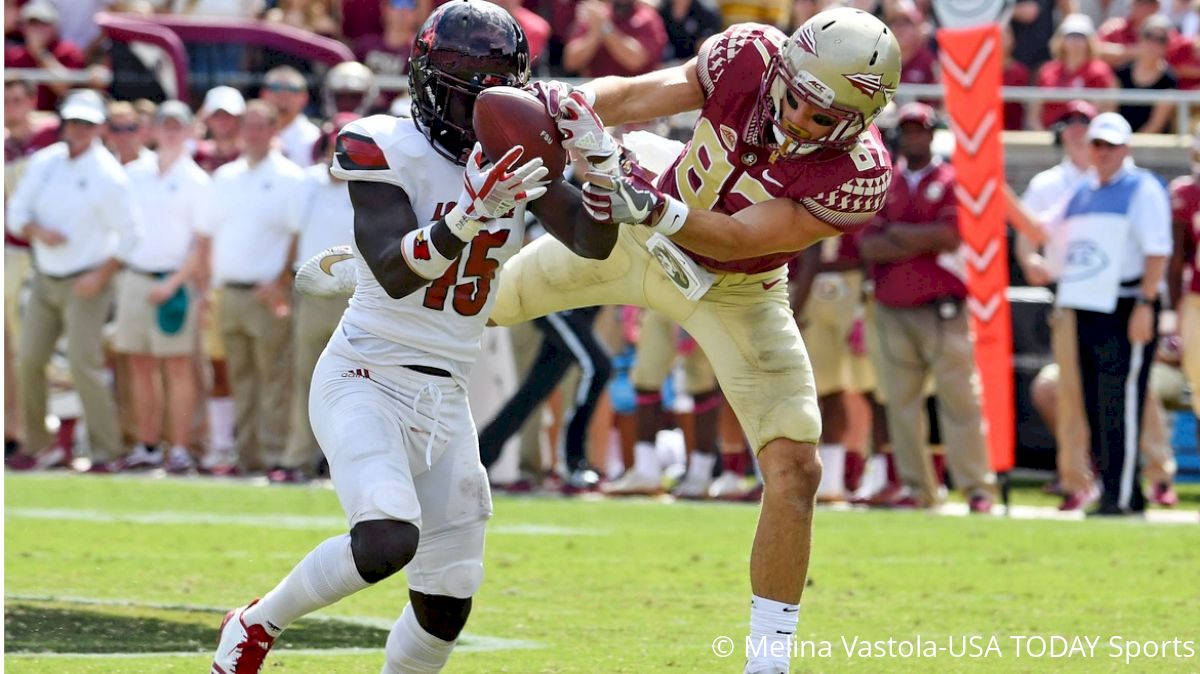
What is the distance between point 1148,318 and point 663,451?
3.63 meters

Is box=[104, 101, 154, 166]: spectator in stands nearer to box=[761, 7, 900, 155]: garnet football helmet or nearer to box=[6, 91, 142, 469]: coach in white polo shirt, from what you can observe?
box=[6, 91, 142, 469]: coach in white polo shirt

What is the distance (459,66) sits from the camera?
442 centimetres

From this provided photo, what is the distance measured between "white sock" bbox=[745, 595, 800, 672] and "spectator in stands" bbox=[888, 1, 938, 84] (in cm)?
781

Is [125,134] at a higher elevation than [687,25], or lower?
lower

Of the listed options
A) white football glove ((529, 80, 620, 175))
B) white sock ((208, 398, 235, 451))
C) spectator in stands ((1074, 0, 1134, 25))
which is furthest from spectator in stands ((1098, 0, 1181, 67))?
white football glove ((529, 80, 620, 175))

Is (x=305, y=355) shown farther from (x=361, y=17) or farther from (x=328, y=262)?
(x=328, y=262)

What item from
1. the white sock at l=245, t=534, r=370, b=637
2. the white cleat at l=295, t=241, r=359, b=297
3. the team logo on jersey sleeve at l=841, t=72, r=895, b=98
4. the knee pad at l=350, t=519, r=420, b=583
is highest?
the team logo on jersey sleeve at l=841, t=72, r=895, b=98

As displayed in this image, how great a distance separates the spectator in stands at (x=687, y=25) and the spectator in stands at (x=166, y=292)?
3.68 meters

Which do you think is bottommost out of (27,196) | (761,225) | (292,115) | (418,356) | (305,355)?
(305,355)

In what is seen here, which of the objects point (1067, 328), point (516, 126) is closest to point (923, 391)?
point (1067, 328)

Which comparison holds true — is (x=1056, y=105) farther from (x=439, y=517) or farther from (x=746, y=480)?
(x=439, y=517)

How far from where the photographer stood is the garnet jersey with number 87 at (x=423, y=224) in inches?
173

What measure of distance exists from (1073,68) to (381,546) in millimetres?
9284

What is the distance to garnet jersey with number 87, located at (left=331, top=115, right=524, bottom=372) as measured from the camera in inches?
173
